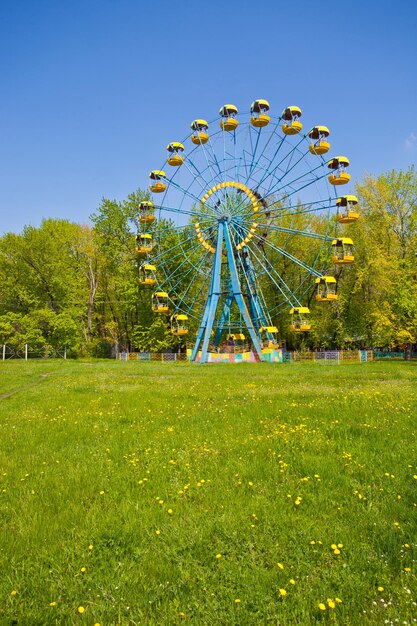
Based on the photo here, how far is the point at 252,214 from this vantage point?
3509 cm

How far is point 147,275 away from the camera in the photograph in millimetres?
35688

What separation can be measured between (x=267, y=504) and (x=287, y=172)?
31.6 meters

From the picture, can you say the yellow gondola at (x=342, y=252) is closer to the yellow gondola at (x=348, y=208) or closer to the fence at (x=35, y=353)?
the yellow gondola at (x=348, y=208)

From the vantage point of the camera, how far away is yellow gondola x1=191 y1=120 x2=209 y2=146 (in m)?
35.9

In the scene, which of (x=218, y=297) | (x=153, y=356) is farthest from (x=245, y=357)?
(x=153, y=356)

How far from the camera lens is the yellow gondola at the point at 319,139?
3108 cm

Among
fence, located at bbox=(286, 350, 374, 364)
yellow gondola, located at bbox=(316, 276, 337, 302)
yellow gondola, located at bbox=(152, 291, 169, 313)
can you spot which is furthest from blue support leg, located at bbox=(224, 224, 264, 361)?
yellow gondola, located at bbox=(316, 276, 337, 302)

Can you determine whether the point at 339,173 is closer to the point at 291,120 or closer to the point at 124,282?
the point at 291,120

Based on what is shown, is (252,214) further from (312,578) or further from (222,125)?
(312,578)

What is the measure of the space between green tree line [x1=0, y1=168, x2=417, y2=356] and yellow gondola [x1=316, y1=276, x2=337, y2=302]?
7291mm

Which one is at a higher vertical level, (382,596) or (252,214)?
(252,214)

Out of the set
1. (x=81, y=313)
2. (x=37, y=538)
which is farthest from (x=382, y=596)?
(x=81, y=313)

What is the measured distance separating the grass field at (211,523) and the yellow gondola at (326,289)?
22769 mm

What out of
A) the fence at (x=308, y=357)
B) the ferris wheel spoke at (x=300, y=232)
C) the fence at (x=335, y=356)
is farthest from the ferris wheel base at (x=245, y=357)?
the ferris wheel spoke at (x=300, y=232)
